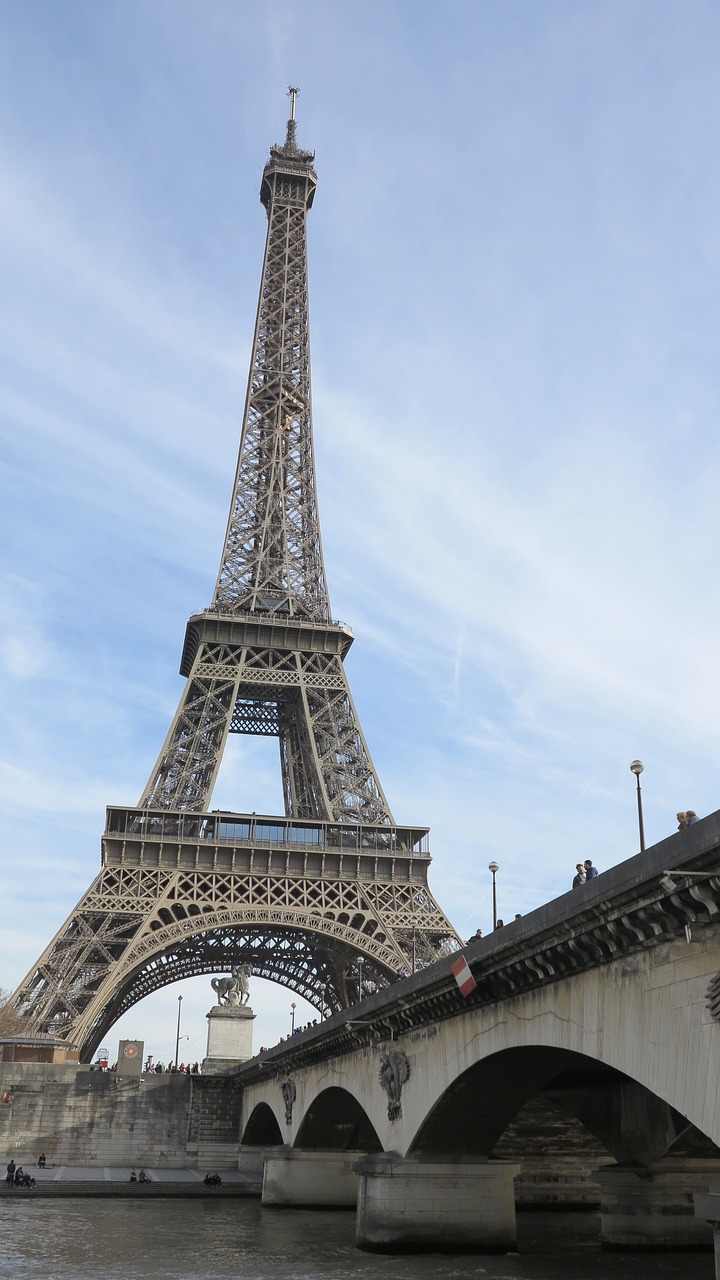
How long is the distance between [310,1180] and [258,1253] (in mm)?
14767

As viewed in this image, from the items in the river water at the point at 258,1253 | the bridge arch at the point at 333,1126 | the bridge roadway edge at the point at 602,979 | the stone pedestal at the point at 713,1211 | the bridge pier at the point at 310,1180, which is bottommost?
the river water at the point at 258,1253

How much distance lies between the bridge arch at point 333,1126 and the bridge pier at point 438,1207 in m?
12.2

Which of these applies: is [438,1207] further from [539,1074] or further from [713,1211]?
Result: [713,1211]

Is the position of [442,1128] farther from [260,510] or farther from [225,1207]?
[260,510]

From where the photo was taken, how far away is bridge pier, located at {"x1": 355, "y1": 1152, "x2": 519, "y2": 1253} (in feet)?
84.8

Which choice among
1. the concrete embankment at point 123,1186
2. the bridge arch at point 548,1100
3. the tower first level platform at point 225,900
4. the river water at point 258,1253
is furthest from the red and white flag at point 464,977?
the tower first level platform at point 225,900

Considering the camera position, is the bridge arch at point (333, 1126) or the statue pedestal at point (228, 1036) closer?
the bridge arch at point (333, 1126)

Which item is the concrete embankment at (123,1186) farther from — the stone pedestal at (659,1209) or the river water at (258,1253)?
the stone pedestal at (659,1209)

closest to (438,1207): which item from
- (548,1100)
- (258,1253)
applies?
(258,1253)

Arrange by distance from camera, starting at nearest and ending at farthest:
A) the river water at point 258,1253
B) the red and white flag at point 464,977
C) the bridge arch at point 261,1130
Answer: the red and white flag at point 464,977
the river water at point 258,1253
the bridge arch at point 261,1130

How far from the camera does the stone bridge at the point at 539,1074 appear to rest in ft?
48.4

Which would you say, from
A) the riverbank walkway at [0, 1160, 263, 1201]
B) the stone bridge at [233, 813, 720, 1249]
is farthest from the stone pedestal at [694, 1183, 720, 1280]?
the riverbank walkway at [0, 1160, 263, 1201]

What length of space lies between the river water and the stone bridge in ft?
3.62

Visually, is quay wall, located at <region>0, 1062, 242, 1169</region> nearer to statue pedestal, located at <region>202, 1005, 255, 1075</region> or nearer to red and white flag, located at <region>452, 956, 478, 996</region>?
statue pedestal, located at <region>202, 1005, 255, 1075</region>
